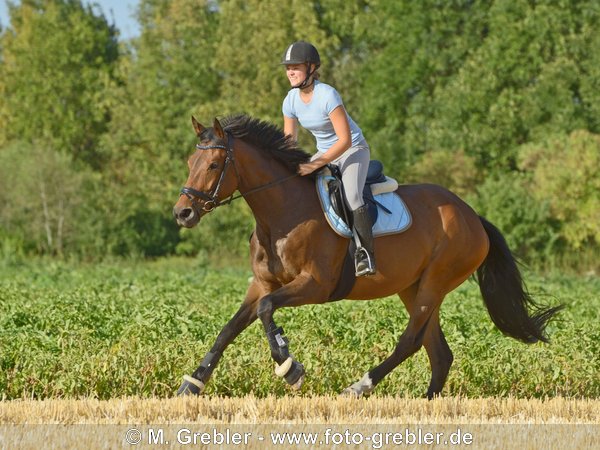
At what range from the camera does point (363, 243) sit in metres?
9.99

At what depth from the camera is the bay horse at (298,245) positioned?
946 cm

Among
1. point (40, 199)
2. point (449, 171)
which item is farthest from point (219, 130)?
point (40, 199)

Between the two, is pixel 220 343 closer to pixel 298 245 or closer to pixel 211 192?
pixel 298 245

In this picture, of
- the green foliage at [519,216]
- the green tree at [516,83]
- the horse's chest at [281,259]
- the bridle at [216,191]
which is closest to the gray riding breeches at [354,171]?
the bridle at [216,191]

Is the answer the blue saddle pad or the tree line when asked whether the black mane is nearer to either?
the blue saddle pad

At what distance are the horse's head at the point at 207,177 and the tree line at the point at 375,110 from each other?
30.9 meters

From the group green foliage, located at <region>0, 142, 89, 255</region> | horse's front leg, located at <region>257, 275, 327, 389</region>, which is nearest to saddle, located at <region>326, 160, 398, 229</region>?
horse's front leg, located at <region>257, 275, 327, 389</region>

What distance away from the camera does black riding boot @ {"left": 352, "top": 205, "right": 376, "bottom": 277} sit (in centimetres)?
995

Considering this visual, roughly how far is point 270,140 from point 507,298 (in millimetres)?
3086

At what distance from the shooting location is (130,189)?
5569cm

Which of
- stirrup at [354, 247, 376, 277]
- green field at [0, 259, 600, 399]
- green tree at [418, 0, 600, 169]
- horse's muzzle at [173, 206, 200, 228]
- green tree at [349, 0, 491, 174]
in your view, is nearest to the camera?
horse's muzzle at [173, 206, 200, 228]

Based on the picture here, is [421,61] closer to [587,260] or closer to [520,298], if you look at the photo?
[587,260]

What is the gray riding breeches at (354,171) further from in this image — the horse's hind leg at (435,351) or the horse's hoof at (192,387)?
the horse's hoof at (192,387)

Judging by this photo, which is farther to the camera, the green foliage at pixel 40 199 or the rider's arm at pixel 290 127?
the green foliage at pixel 40 199
